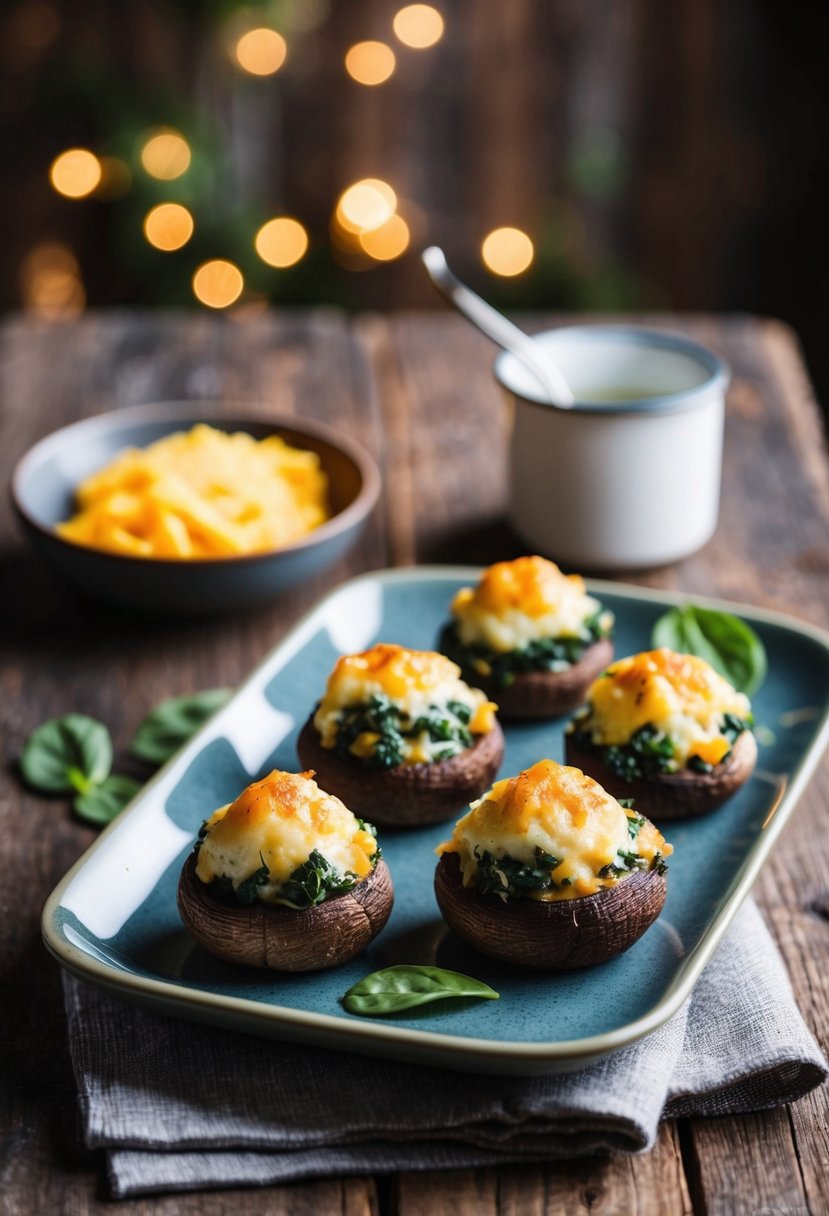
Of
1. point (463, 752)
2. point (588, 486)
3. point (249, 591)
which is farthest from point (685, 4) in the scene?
point (463, 752)

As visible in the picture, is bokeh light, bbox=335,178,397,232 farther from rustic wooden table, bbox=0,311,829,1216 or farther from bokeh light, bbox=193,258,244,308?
rustic wooden table, bbox=0,311,829,1216

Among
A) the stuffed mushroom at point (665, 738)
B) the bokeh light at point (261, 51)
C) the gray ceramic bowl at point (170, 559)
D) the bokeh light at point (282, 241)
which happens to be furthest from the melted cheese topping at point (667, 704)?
the bokeh light at point (261, 51)

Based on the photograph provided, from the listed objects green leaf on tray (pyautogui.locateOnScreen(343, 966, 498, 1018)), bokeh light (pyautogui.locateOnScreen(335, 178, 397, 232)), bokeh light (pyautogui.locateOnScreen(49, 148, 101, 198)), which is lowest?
bokeh light (pyautogui.locateOnScreen(335, 178, 397, 232))

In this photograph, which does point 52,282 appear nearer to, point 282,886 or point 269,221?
point 269,221

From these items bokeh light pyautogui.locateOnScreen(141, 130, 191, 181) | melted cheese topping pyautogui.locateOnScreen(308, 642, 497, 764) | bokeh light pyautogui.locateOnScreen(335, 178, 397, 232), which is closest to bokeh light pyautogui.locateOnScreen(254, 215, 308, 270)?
bokeh light pyautogui.locateOnScreen(335, 178, 397, 232)

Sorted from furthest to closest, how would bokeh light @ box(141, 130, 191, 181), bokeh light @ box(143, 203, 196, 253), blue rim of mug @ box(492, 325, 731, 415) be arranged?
bokeh light @ box(143, 203, 196, 253) < bokeh light @ box(141, 130, 191, 181) < blue rim of mug @ box(492, 325, 731, 415)

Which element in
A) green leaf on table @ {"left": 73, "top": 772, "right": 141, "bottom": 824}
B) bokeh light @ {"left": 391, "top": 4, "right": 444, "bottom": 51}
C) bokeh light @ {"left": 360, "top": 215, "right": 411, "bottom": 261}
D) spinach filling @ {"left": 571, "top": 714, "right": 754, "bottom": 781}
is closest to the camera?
spinach filling @ {"left": 571, "top": 714, "right": 754, "bottom": 781}

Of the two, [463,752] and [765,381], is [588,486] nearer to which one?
[463,752]

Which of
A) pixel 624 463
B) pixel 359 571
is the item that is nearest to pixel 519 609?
pixel 624 463
